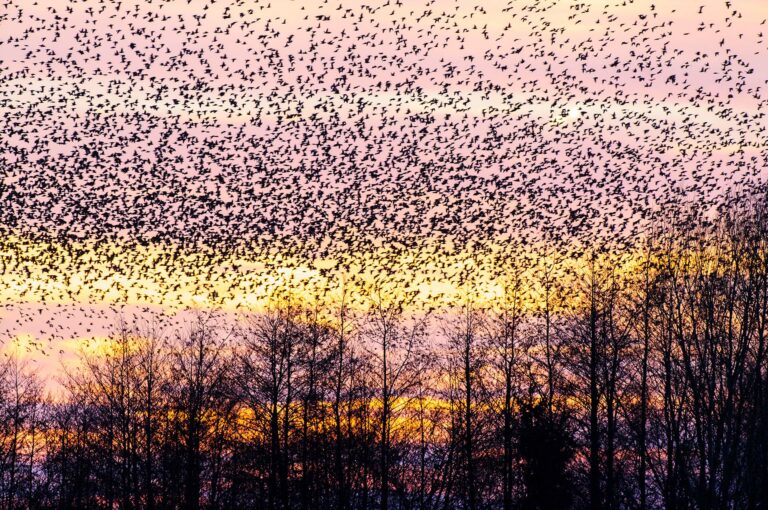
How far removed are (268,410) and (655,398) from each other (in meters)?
17.5

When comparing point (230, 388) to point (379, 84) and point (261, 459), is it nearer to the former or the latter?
point (261, 459)

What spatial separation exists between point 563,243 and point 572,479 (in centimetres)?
1202

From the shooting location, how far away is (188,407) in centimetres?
5141

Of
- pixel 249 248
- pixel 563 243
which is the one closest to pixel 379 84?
pixel 249 248

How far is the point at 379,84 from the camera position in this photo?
32844 millimetres

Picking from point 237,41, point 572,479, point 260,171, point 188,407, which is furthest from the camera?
point 188,407

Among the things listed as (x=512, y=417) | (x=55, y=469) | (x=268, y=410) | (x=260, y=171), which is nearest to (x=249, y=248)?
(x=260, y=171)

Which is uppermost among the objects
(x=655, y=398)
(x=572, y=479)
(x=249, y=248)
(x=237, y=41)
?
(x=237, y=41)

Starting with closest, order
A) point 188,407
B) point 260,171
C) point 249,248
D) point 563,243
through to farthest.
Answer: point 260,171, point 249,248, point 563,243, point 188,407

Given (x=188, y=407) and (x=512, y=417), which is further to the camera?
(x=188, y=407)

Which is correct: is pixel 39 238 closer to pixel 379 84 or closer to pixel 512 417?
pixel 379 84

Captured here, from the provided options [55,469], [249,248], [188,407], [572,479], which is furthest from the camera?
[55,469]

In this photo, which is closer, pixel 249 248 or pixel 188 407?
pixel 249 248

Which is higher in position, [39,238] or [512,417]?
[39,238]
